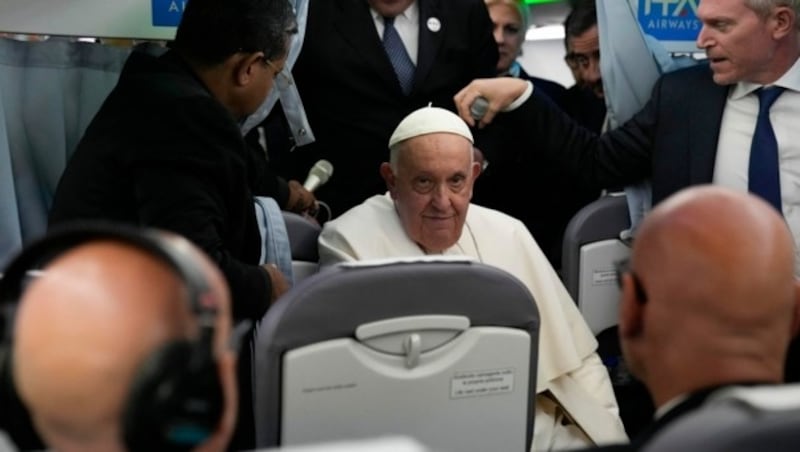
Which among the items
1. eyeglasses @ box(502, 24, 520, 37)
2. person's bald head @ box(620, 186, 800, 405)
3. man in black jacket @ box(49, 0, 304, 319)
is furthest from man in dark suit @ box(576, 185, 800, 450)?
eyeglasses @ box(502, 24, 520, 37)

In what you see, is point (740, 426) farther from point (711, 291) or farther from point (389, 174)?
point (389, 174)

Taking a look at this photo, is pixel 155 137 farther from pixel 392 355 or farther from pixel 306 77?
pixel 306 77

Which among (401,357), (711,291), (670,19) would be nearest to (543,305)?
(401,357)

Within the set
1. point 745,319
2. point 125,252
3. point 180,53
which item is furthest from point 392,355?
point 125,252

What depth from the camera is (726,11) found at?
11.7ft

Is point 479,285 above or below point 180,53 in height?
below

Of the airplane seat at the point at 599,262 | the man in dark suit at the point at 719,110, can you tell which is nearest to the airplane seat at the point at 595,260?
the airplane seat at the point at 599,262

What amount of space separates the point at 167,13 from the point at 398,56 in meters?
0.85

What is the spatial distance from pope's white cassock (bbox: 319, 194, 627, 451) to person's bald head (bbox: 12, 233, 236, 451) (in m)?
2.11

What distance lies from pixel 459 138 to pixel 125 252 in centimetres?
229

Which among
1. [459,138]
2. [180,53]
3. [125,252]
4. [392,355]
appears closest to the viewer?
[125,252]

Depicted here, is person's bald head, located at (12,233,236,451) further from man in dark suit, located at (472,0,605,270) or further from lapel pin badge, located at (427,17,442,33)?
man in dark suit, located at (472,0,605,270)

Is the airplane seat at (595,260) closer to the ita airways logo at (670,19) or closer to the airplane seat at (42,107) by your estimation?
the ita airways logo at (670,19)

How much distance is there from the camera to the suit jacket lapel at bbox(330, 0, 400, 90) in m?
3.88
